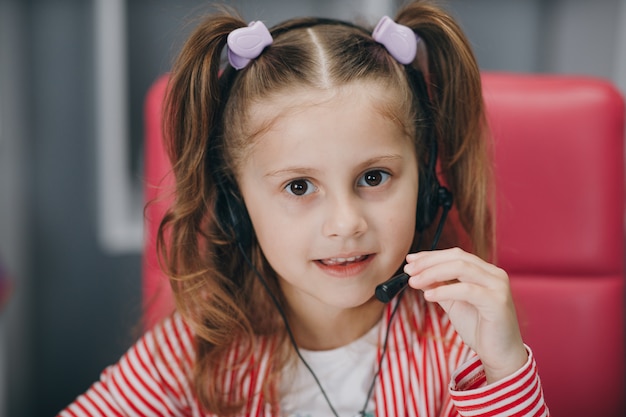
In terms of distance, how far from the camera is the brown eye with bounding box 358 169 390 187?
813mm


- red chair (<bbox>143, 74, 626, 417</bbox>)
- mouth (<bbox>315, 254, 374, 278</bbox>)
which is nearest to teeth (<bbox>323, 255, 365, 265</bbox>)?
mouth (<bbox>315, 254, 374, 278</bbox>)

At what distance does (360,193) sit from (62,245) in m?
1.05

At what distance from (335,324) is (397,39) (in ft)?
1.17

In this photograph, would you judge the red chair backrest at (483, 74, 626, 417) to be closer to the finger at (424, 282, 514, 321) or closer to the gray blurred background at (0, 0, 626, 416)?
the finger at (424, 282, 514, 321)

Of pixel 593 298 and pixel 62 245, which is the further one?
pixel 62 245

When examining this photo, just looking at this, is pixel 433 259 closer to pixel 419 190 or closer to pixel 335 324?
pixel 419 190

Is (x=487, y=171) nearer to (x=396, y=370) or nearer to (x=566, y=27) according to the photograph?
(x=396, y=370)

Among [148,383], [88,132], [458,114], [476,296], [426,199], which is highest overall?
[88,132]

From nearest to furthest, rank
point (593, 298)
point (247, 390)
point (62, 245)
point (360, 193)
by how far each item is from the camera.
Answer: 1. point (360, 193)
2. point (247, 390)
3. point (593, 298)
4. point (62, 245)

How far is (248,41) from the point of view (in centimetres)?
84

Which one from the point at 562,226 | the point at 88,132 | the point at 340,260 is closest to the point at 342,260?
the point at 340,260

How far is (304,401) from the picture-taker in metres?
0.93

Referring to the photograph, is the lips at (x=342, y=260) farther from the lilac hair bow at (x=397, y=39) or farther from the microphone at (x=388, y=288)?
the lilac hair bow at (x=397, y=39)

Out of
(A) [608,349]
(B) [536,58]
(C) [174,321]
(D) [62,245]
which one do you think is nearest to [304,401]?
(C) [174,321]
